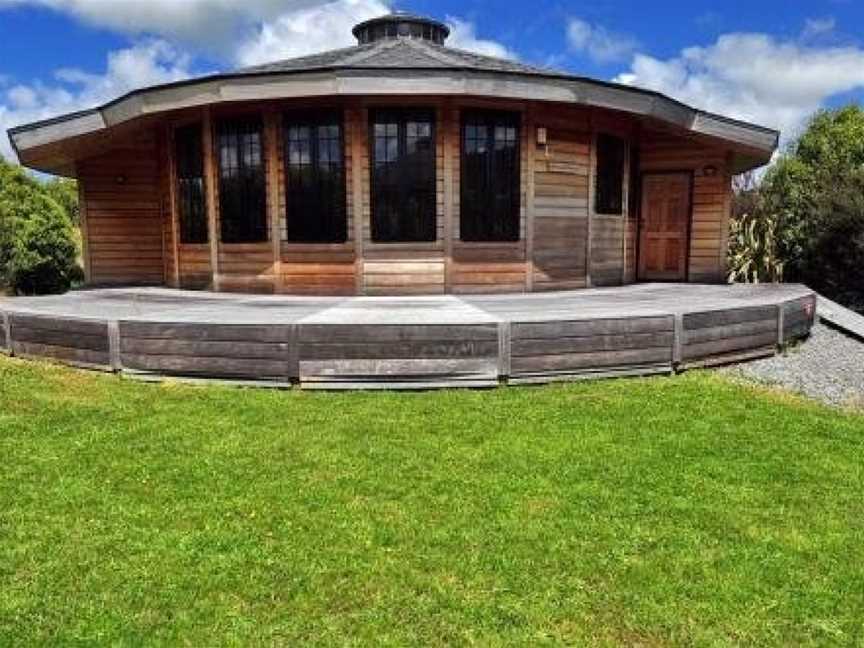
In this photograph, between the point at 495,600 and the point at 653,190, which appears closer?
the point at 495,600

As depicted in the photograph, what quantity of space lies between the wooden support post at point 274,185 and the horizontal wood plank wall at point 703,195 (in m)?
7.80

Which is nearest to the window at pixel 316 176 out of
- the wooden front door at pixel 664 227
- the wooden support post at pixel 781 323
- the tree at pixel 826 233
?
the wooden support post at pixel 781 323

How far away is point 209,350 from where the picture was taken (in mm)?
7148

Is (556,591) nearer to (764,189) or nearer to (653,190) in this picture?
(653,190)

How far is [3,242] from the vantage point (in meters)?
18.2

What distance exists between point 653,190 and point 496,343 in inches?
368

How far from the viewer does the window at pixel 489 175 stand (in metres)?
11.4

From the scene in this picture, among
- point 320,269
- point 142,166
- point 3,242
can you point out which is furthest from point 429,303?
point 3,242

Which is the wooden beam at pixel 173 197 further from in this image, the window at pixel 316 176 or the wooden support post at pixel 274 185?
the window at pixel 316 176

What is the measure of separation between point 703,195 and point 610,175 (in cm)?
260

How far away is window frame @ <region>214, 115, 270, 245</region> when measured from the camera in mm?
11664

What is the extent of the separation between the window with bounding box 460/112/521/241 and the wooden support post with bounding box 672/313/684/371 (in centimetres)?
462

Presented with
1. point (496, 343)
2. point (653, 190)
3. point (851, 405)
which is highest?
point (653, 190)

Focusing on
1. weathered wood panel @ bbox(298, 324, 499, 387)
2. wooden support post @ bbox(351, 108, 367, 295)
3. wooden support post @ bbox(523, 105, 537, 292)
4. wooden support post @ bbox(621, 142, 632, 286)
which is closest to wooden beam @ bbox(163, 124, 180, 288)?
wooden support post @ bbox(351, 108, 367, 295)
